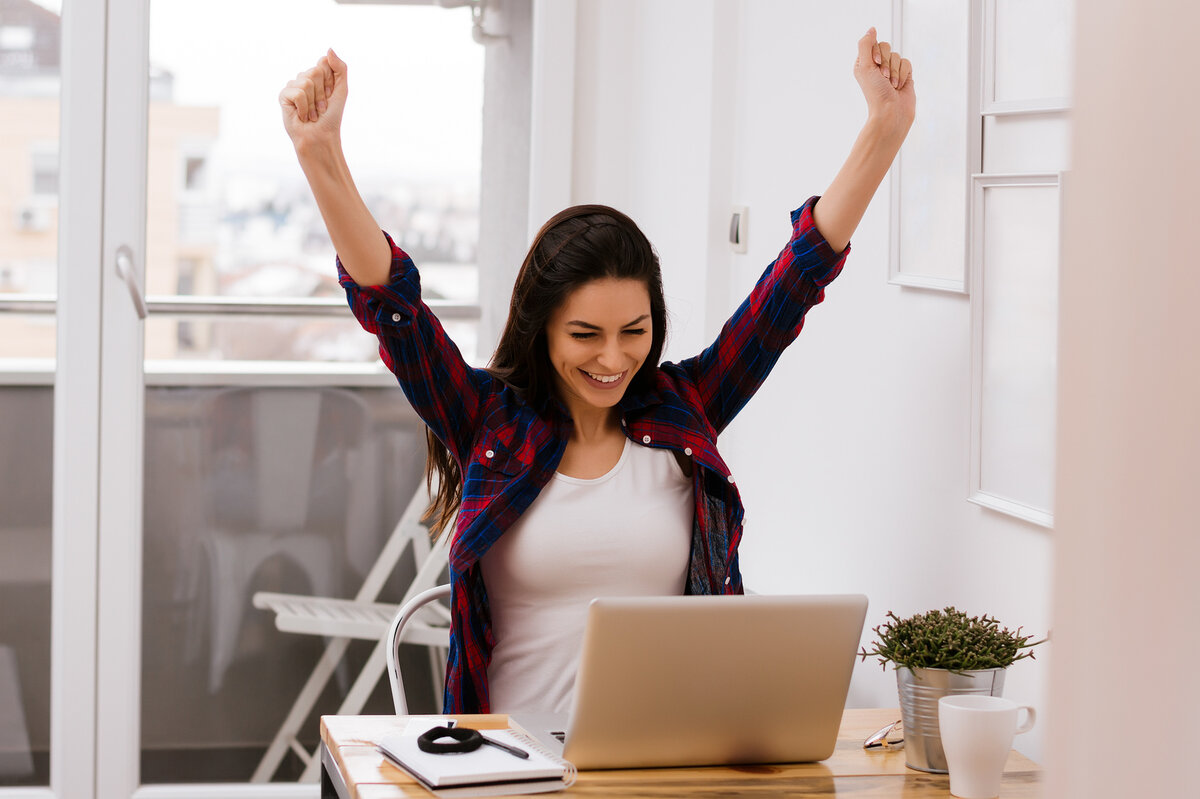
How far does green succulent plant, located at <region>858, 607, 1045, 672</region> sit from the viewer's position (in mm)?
1281

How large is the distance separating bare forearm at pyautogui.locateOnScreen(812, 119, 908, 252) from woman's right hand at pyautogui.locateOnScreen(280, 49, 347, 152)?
630 millimetres

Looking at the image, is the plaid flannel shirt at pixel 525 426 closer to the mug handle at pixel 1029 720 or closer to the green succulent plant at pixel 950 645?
the green succulent plant at pixel 950 645

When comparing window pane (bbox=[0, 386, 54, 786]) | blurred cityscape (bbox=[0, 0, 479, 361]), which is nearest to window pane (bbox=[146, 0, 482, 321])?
blurred cityscape (bbox=[0, 0, 479, 361])

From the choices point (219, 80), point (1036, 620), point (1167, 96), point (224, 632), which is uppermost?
point (219, 80)

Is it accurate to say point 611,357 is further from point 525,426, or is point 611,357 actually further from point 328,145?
point 328,145

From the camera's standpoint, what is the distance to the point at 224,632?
2.83 m

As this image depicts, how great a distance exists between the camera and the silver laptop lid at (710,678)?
1186mm

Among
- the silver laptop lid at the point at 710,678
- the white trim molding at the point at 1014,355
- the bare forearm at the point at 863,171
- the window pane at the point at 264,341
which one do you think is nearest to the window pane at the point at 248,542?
the window pane at the point at 264,341

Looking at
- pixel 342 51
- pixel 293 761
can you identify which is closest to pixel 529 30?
pixel 342 51

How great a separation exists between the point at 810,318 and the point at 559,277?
56cm

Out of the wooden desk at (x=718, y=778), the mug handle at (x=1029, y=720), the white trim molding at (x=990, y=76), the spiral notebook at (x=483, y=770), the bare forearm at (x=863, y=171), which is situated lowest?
the wooden desk at (x=718, y=778)

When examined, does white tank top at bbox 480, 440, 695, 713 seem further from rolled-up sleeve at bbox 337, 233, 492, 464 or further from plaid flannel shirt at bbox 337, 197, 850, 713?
rolled-up sleeve at bbox 337, 233, 492, 464

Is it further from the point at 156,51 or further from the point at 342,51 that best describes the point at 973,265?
Answer: the point at 156,51

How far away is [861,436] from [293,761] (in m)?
1.67
